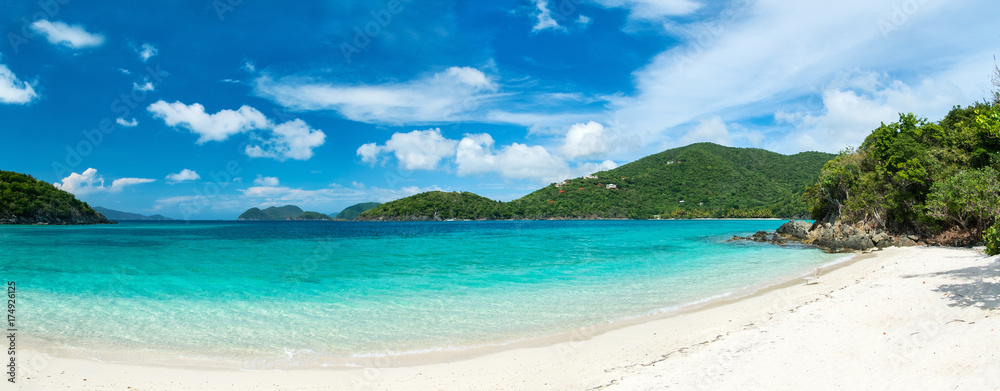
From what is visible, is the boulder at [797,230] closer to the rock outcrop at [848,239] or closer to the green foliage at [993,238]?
the rock outcrop at [848,239]

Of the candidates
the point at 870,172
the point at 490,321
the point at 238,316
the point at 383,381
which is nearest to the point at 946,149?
the point at 870,172

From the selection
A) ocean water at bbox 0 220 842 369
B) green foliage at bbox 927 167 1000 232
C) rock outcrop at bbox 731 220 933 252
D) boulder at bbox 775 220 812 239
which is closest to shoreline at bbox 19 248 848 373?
ocean water at bbox 0 220 842 369

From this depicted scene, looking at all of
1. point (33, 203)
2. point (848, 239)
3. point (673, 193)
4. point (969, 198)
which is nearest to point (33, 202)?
point (33, 203)

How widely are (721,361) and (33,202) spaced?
5202 inches

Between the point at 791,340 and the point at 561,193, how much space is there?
162155mm

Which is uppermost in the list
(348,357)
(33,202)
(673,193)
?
(33,202)

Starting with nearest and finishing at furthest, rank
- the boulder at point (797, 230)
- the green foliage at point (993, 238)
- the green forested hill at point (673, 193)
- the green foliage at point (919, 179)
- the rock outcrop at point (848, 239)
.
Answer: the green foliage at point (993, 238), the green foliage at point (919, 179), the rock outcrop at point (848, 239), the boulder at point (797, 230), the green forested hill at point (673, 193)

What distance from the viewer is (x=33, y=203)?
87375 millimetres

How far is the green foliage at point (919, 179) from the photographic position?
1804 centimetres

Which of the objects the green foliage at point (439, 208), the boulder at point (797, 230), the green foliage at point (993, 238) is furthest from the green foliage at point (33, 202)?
the boulder at point (797, 230)

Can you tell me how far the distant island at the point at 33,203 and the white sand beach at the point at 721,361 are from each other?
392 feet

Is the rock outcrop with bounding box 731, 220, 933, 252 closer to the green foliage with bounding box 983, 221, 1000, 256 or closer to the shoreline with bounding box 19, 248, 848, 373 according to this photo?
the green foliage with bounding box 983, 221, 1000, 256

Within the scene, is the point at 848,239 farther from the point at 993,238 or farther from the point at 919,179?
the point at 993,238

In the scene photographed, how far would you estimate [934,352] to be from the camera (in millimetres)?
5570
